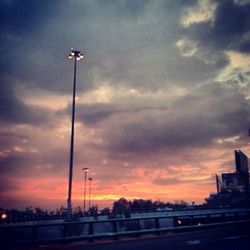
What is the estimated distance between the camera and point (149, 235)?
66.5 ft

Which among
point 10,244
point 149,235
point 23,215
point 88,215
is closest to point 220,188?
point 88,215

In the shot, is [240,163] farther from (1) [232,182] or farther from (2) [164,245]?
(2) [164,245]

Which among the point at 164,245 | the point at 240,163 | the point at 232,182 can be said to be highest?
the point at 240,163

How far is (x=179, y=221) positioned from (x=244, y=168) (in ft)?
206

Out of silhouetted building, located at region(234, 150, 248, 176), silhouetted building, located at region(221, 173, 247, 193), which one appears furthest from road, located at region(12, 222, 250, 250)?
silhouetted building, located at region(221, 173, 247, 193)

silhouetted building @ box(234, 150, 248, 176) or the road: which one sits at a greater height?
silhouetted building @ box(234, 150, 248, 176)

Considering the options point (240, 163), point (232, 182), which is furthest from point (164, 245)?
point (232, 182)

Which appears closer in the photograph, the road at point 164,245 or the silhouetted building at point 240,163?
the road at point 164,245

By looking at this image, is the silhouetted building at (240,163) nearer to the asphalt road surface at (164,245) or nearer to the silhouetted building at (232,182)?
the silhouetted building at (232,182)

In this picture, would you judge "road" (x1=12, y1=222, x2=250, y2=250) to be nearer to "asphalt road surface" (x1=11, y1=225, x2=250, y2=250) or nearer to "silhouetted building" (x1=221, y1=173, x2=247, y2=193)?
"asphalt road surface" (x1=11, y1=225, x2=250, y2=250)

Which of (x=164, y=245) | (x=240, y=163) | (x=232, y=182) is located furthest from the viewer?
(x=232, y=182)

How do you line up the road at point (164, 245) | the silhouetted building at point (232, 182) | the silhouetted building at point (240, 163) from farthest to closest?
the silhouetted building at point (232, 182)
the silhouetted building at point (240, 163)
the road at point (164, 245)

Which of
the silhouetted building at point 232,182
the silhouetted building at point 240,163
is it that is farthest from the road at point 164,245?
the silhouetted building at point 232,182

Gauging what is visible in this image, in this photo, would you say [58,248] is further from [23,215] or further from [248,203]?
[248,203]
